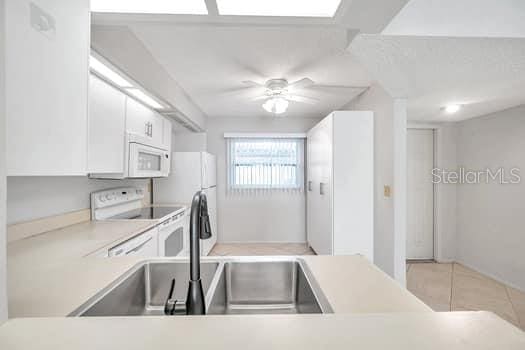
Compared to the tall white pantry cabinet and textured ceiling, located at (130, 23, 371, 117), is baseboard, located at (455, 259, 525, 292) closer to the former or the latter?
the tall white pantry cabinet

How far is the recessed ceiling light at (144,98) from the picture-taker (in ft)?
7.46

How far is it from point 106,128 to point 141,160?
0.56 meters

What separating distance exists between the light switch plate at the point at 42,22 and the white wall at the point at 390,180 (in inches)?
102

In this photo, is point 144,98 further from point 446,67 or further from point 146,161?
point 446,67

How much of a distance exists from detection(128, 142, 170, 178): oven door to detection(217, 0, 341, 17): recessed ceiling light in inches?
55.2

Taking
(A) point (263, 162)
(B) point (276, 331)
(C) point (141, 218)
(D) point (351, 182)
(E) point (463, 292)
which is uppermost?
(A) point (263, 162)

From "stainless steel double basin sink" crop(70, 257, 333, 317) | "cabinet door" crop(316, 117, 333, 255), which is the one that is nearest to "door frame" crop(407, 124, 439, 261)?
"cabinet door" crop(316, 117, 333, 255)

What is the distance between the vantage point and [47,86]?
97 cm

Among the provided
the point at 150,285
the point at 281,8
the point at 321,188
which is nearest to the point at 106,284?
the point at 150,285

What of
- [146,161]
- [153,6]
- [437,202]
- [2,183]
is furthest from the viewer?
[437,202]

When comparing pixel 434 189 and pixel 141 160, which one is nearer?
pixel 141 160

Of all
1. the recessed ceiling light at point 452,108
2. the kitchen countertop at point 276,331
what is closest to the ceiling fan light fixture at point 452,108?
the recessed ceiling light at point 452,108

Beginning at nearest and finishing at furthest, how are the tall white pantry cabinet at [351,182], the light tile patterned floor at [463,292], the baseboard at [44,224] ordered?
the baseboard at [44,224], the light tile patterned floor at [463,292], the tall white pantry cabinet at [351,182]

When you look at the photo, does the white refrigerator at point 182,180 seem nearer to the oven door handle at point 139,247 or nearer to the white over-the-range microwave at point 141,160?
the white over-the-range microwave at point 141,160
